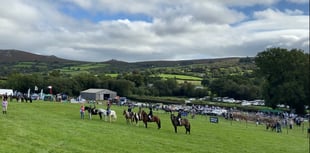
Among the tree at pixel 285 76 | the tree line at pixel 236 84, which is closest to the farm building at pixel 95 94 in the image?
the tree line at pixel 236 84

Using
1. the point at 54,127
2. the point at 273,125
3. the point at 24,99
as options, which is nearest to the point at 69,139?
the point at 54,127

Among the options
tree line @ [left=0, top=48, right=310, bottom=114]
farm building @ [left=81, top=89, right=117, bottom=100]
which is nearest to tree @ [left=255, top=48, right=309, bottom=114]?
tree line @ [left=0, top=48, right=310, bottom=114]

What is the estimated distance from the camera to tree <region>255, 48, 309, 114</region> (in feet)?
289

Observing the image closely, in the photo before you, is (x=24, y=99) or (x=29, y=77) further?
(x=29, y=77)

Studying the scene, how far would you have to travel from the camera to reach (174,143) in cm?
2842

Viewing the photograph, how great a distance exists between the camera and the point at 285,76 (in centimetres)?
9300

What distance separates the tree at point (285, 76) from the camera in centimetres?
8794

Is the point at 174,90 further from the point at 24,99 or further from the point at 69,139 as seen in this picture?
the point at 69,139

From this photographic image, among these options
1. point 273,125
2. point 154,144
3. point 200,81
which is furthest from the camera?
point 200,81

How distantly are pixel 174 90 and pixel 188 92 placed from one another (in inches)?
208

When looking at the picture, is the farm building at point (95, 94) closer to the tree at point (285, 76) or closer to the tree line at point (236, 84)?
the tree line at point (236, 84)

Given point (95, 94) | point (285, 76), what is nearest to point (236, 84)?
point (285, 76)

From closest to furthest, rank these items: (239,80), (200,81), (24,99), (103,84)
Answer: (24,99) → (103,84) → (239,80) → (200,81)

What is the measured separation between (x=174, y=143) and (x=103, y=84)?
113 metres
